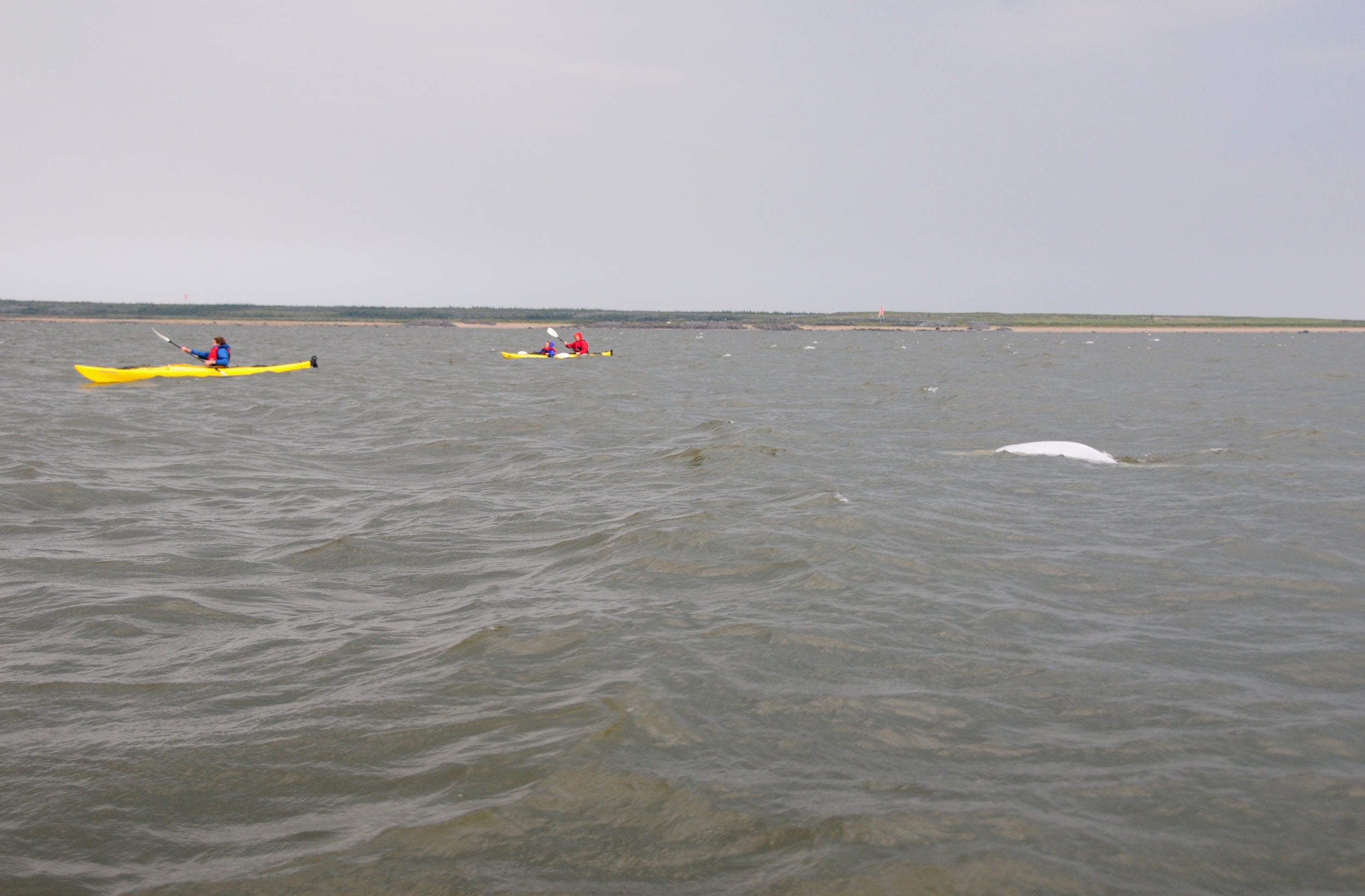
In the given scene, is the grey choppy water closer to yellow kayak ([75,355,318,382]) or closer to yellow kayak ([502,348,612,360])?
yellow kayak ([75,355,318,382])

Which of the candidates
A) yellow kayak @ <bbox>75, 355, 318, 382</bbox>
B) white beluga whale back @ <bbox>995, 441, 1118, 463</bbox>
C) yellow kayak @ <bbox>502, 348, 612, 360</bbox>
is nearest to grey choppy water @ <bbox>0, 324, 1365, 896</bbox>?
white beluga whale back @ <bbox>995, 441, 1118, 463</bbox>

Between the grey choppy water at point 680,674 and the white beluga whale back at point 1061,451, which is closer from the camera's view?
the grey choppy water at point 680,674

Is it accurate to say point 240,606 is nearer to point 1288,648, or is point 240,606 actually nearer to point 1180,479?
point 1288,648

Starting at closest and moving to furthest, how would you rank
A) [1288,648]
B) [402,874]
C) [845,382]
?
[402,874] → [1288,648] → [845,382]

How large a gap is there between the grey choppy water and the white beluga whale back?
18.8 inches

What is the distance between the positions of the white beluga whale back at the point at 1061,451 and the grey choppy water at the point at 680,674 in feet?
1.57

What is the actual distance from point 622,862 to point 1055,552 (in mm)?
6149

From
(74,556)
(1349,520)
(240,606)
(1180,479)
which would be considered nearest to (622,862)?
(240,606)

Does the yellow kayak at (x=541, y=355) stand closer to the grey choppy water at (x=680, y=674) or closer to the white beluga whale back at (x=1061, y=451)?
the grey choppy water at (x=680, y=674)

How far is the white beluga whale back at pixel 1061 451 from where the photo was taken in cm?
1367

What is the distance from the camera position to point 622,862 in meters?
3.71

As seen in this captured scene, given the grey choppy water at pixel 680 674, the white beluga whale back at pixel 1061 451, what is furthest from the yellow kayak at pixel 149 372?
the white beluga whale back at pixel 1061 451

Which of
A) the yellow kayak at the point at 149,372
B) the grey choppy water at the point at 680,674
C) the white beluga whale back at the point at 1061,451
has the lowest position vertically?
the grey choppy water at the point at 680,674

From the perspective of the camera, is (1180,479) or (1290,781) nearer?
(1290,781)
